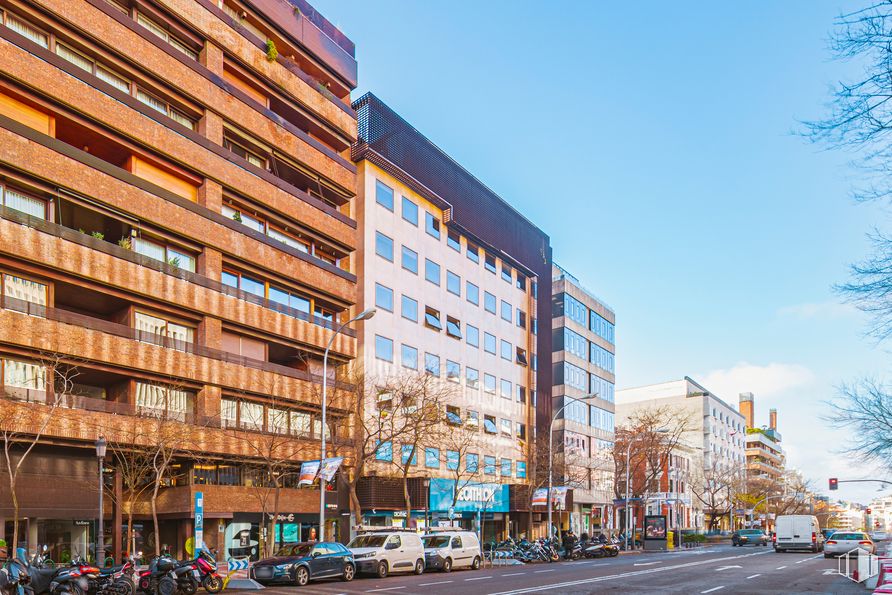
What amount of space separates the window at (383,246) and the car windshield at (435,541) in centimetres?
2060

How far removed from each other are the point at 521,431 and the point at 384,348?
68.5 feet

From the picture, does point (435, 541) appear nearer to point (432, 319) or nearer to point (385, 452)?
point (385, 452)

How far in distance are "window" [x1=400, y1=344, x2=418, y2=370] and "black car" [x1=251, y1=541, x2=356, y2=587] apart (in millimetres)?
23304

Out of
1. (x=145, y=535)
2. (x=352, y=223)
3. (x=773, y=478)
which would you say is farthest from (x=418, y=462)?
(x=773, y=478)

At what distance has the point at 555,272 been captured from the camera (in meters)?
75.8

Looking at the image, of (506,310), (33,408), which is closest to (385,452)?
(33,408)

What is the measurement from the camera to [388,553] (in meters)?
31.7

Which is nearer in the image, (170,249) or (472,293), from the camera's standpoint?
(170,249)

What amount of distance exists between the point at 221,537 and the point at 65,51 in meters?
21.5

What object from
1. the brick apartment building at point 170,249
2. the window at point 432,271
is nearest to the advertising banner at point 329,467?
the brick apartment building at point 170,249

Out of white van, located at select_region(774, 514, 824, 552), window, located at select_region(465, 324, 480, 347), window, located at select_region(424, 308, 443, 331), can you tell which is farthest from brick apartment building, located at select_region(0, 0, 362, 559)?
white van, located at select_region(774, 514, 824, 552)

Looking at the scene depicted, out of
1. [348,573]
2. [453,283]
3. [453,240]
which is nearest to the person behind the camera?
[348,573]

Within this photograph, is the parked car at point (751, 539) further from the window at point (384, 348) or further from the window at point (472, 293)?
the window at point (384, 348)

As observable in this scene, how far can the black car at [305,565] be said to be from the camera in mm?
26781
